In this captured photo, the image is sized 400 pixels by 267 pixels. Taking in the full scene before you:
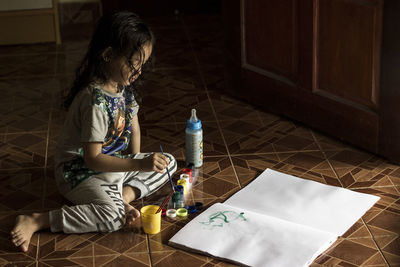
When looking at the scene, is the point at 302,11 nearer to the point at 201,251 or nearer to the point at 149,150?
the point at 149,150

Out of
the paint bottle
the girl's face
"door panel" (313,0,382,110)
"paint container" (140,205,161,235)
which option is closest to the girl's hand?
"paint container" (140,205,161,235)

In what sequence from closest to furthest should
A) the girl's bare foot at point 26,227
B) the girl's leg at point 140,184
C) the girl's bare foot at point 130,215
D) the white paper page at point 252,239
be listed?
the white paper page at point 252,239 < the girl's bare foot at point 26,227 < the girl's bare foot at point 130,215 < the girl's leg at point 140,184

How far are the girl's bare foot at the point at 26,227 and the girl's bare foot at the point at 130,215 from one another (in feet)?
0.76

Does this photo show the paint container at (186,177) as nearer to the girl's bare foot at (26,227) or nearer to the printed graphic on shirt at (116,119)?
the printed graphic on shirt at (116,119)

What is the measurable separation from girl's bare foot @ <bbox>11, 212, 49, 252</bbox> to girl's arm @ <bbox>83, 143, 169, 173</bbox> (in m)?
0.21

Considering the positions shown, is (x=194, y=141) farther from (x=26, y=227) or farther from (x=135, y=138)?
(x=26, y=227)

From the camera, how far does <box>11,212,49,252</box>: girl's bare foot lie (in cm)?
188

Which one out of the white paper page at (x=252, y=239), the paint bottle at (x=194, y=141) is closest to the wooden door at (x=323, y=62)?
the paint bottle at (x=194, y=141)

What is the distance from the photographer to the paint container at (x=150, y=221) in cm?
191

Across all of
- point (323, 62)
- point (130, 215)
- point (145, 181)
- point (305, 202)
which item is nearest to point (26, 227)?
point (130, 215)

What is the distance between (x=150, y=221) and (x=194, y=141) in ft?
1.48

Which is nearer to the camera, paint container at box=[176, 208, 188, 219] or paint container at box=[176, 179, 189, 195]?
paint container at box=[176, 208, 188, 219]

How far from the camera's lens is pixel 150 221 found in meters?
1.91

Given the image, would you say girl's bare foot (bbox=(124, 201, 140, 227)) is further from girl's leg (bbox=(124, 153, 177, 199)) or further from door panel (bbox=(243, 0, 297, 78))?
door panel (bbox=(243, 0, 297, 78))
